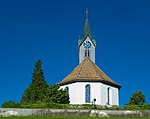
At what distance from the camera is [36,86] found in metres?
67.6

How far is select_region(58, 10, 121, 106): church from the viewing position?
62000 mm

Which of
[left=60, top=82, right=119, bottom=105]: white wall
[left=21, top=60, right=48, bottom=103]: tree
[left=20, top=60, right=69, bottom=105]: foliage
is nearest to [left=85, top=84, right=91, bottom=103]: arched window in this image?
[left=60, top=82, right=119, bottom=105]: white wall

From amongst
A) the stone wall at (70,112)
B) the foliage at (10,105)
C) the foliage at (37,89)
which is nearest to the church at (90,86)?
the foliage at (37,89)

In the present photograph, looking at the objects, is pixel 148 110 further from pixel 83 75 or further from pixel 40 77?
pixel 40 77

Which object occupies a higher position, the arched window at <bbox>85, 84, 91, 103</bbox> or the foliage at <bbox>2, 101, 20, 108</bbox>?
the arched window at <bbox>85, 84, 91, 103</bbox>

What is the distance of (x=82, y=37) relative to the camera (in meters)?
74.4

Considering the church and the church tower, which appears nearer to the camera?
the church

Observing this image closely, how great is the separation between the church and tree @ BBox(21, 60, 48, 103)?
365 centimetres

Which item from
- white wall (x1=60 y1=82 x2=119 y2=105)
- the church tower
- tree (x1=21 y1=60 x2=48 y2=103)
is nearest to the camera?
white wall (x1=60 y1=82 x2=119 y2=105)

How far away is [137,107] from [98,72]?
17831mm

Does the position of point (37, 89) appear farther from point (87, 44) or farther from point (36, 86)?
point (87, 44)

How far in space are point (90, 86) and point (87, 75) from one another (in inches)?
75.5

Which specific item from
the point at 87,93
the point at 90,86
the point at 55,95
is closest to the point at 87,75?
the point at 90,86

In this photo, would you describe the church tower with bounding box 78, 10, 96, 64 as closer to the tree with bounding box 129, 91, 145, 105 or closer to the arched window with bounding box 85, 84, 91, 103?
the arched window with bounding box 85, 84, 91, 103
